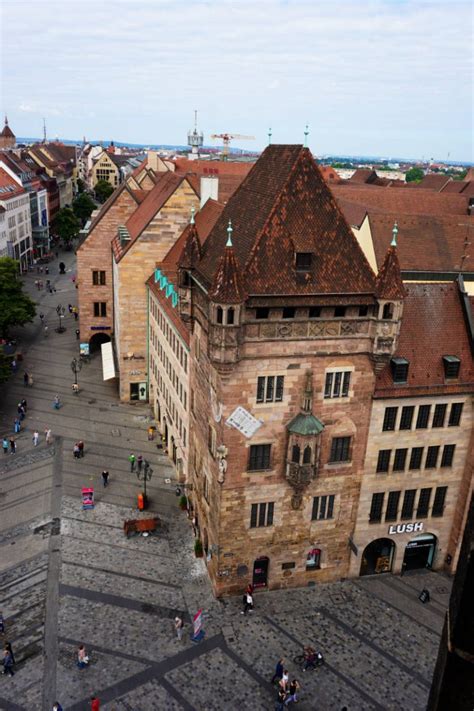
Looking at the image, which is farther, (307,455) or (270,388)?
(307,455)

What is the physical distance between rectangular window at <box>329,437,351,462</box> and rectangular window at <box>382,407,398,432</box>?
90.0 inches

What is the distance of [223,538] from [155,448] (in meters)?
20.5

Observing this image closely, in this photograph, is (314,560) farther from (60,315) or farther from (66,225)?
(66,225)

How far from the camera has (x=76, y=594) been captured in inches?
1423

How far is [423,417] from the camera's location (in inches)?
1455

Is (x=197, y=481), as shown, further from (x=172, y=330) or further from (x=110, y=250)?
(x=110, y=250)

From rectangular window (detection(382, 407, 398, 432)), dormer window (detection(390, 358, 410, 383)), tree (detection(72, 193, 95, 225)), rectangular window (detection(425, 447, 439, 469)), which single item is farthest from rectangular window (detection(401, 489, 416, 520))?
tree (detection(72, 193, 95, 225))

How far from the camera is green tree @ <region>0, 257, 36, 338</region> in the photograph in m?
74.3

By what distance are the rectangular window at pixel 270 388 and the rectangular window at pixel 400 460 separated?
8519mm

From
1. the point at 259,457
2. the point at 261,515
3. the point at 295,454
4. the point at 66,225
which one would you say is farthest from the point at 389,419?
the point at 66,225

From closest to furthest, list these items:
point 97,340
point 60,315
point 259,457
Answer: point 259,457
point 97,340
point 60,315

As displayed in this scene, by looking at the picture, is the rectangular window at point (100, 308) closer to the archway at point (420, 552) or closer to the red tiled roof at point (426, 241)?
the red tiled roof at point (426, 241)

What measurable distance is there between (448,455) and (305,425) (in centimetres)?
1014

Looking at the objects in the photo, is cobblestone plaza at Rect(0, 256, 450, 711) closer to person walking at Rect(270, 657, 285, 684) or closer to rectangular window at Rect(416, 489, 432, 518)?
person walking at Rect(270, 657, 285, 684)
